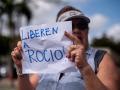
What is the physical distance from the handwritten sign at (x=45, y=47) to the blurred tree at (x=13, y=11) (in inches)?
1163

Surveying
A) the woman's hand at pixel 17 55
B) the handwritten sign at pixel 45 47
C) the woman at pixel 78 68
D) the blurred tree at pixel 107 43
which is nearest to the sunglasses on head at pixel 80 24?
the woman at pixel 78 68

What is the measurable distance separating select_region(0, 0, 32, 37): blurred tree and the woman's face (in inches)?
1165

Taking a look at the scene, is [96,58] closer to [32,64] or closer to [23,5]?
[32,64]

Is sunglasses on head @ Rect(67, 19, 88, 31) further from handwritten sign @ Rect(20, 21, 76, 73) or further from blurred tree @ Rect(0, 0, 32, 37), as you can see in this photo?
blurred tree @ Rect(0, 0, 32, 37)

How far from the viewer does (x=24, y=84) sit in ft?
12.0

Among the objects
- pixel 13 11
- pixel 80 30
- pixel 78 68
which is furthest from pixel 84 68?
pixel 13 11

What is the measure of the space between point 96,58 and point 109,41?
80.1 m

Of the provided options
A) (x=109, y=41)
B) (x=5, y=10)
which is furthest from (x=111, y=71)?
(x=109, y=41)

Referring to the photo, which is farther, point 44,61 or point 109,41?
point 109,41

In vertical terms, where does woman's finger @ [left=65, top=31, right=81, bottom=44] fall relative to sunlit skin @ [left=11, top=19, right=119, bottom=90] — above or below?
above

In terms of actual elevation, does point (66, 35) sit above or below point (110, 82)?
above

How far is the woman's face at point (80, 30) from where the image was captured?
3.47 meters

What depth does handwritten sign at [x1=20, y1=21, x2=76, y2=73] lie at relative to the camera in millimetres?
3418

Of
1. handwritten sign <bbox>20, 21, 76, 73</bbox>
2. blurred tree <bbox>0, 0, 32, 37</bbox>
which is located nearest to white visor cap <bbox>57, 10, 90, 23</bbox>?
handwritten sign <bbox>20, 21, 76, 73</bbox>
